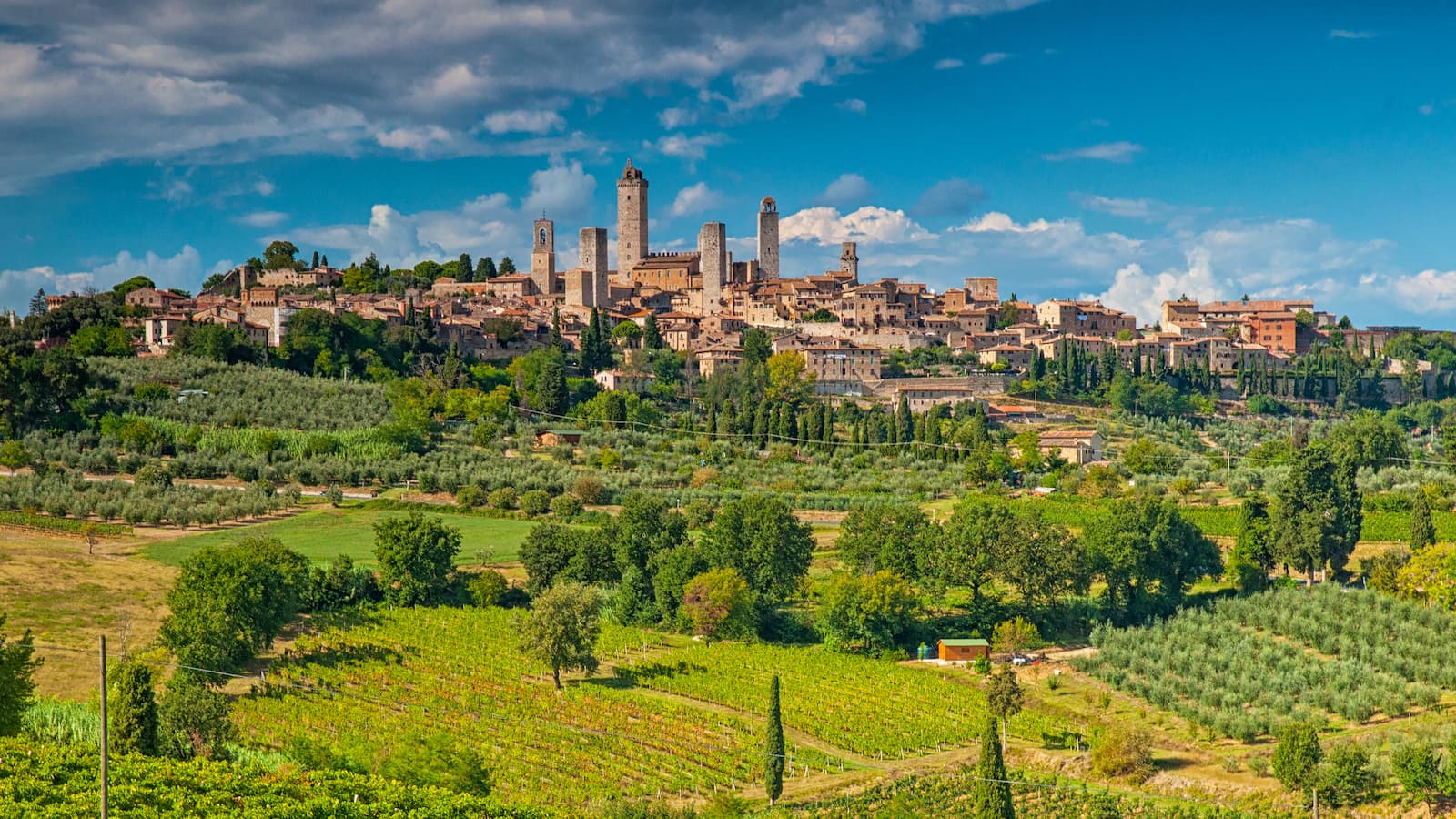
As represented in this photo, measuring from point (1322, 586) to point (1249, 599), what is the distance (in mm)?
2258

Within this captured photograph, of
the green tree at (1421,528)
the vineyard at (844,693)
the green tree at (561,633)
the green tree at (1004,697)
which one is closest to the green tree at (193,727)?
the green tree at (561,633)

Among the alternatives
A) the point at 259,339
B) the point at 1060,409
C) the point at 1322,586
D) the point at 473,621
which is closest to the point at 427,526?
the point at 473,621

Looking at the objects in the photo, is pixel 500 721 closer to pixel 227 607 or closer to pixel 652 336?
pixel 227 607

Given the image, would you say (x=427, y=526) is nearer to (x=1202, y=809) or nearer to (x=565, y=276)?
(x=1202, y=809)

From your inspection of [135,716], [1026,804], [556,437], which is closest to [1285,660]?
[1026,804]

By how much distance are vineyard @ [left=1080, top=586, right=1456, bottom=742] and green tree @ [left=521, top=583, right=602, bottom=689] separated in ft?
40.2

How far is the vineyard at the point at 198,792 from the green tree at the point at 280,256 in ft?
253

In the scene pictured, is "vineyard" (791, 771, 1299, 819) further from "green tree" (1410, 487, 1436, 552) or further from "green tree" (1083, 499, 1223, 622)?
"green tree" (1410, 487, 1436, 552)

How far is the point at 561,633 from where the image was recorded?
33094 mm

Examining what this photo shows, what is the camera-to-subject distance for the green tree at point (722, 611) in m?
38.2

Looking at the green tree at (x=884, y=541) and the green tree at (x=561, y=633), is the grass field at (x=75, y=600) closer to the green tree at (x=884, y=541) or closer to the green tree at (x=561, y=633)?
the green tree at (x=561, y=633)

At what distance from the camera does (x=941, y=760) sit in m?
29.3

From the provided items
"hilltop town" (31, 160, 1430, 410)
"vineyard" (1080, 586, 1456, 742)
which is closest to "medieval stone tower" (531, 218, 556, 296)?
"hilltop town" (31, 160, 1430, 410)

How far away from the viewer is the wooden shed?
37500 mm
